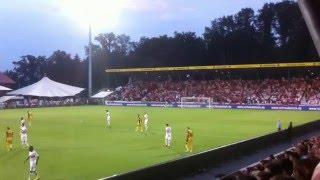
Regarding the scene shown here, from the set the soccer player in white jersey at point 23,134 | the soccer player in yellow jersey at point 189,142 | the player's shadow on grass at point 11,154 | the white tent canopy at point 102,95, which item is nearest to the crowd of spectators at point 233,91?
the white tent canopy at point 102,95

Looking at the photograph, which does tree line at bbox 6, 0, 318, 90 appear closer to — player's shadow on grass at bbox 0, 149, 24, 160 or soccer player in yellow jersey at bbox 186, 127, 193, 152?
soccer player in yellow jersey at bbox 186, 127, 193, 152

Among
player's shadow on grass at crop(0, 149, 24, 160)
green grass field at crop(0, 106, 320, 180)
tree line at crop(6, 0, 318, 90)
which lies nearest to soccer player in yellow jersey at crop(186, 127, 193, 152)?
green grass field at crop(0, 106, 320, 180)

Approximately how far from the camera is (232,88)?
71.8 m

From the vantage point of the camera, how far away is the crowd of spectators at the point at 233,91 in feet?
208

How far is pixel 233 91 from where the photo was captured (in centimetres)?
7069

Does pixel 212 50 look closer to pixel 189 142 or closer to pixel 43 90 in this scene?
pixel 43 90

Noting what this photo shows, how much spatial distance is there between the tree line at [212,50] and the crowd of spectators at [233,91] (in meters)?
12.0

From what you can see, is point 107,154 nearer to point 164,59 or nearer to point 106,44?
point 164,59

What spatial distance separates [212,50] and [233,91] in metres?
22.7

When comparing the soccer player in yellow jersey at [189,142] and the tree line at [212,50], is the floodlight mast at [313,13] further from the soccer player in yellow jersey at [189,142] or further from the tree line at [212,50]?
the tree line at [212,50]

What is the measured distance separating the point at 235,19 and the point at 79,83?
3782 cm

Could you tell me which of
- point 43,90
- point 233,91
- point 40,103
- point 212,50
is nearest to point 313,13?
point 43,90

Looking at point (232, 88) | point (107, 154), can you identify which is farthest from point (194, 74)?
point (107, 154)

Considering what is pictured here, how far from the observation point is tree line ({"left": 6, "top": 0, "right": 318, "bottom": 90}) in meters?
85.9
